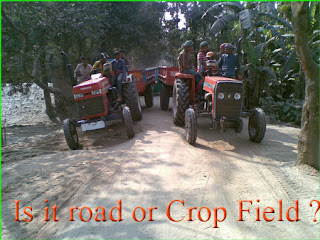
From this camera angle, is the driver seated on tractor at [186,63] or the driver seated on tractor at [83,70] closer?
the driver seated on tractor at [186,63]

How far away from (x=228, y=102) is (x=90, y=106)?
315 cm

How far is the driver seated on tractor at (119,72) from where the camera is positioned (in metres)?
7.81

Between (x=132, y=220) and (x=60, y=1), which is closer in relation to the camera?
(x=132, y=220)

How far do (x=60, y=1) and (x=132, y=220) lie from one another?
10.1 m

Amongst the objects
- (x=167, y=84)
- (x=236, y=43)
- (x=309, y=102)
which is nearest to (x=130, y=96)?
(x=167, y=84)

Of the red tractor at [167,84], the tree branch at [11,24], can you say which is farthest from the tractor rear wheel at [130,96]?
the tree branch at [11,24]

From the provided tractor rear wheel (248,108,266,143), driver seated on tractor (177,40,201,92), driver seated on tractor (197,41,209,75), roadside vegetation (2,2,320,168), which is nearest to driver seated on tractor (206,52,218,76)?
driver seated on tractor (197,41,209,75)

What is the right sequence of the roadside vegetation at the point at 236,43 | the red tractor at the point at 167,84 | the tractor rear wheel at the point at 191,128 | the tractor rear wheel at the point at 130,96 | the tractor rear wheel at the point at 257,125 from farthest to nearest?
the roadside vegetation at the point at 236,43 → the red tractor at the point at 167,84 → the tractor rear wheel at the point at 130,96 → the tractor rear wheel at the point at 257,125 → the tractor rear wheel at the point at 191,128

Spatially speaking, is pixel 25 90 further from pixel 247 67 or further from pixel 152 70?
pixel 247 67

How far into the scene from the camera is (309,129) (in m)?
4.07

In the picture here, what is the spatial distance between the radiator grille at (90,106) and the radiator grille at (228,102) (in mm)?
2718

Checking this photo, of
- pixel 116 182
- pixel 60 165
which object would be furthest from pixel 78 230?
pixel 60 165

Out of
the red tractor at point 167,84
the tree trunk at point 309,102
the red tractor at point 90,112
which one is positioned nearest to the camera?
the tree trunk at point 309,102

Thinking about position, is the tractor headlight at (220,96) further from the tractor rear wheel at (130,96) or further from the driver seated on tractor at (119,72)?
the driver seated on tractor at (119,72)
